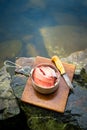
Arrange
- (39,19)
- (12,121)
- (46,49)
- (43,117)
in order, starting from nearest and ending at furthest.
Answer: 1. (43,117)
2. (12,121)
3. (46,49)
4. (39,19)

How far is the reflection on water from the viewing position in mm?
5070

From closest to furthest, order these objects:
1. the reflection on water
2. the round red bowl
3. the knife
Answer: the round red bowl
the knife
the reflection on water

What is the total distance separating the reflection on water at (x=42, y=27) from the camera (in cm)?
507

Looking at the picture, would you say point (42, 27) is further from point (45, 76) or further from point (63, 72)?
point (45, 76)

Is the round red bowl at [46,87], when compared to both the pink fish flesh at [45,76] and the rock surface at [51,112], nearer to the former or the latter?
the pink fish flesh at [45,76]

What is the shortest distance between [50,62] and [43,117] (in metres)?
0.78

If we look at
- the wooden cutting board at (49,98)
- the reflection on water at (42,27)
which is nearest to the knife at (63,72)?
the wooden cutting board at (49,98)

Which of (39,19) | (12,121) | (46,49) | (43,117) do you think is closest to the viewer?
(43,117)

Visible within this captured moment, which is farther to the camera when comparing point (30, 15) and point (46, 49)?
point (30, 15)

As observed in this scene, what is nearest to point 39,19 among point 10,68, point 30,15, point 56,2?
point 30,15

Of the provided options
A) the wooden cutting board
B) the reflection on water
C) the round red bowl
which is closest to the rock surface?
the wooden cutting board

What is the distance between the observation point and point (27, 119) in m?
3.11

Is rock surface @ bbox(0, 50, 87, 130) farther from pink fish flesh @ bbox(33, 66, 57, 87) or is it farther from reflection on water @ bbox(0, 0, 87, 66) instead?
reflection on water @ bbox(0, 0, 87, 66)

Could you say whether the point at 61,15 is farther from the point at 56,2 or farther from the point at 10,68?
the point at 10,68
